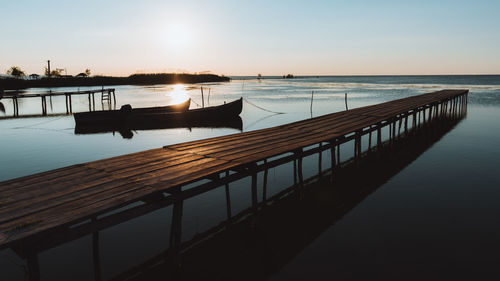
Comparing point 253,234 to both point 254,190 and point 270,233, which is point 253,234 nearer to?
point 270,233

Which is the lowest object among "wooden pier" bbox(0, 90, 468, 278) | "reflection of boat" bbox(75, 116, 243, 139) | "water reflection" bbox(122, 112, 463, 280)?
"water reflection" bbox(122, 112, 463, 280)

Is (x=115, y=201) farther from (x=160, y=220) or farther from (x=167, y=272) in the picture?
(x=160, y=220)

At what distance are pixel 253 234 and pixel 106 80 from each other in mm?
111750

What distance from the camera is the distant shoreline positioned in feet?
250

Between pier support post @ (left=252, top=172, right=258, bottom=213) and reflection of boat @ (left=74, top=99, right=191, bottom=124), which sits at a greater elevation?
reflection of boat @ (left=74, top=99, right=191, bottom=124)

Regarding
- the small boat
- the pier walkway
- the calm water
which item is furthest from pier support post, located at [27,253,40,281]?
the small boat

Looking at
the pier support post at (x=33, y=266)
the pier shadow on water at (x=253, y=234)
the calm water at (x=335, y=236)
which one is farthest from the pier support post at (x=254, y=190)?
the pier support post at (x=33, y=266)

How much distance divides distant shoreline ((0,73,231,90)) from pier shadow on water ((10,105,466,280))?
50704 millimetres

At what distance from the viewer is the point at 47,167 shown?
13266mm

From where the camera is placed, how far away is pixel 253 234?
7.38 meters

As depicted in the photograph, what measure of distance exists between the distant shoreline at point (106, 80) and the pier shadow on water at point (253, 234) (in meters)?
50.7

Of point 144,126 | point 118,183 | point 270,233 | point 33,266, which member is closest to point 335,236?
point 270,233

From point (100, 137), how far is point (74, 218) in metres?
17.9

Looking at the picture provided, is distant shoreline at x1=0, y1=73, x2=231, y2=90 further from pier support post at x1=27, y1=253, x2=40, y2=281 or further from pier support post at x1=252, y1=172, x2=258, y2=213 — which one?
pier support post at x1=27, y1=253, x2=40, y2=281
